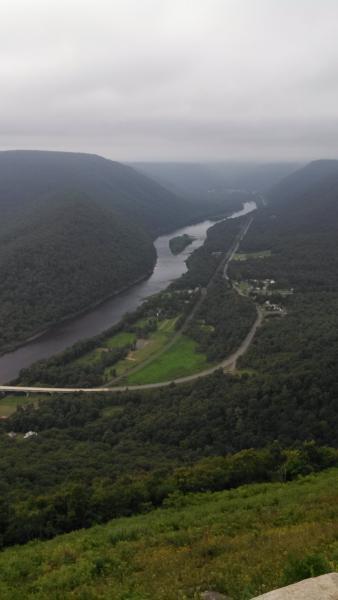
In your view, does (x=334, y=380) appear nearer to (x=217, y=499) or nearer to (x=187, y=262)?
(x=217, y=499)

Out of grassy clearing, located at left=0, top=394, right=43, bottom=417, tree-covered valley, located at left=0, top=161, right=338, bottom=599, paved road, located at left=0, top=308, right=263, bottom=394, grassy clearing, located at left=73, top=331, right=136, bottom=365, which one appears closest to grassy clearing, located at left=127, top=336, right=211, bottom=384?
paved road, located at left=0, top=308, right=263, bottom=394

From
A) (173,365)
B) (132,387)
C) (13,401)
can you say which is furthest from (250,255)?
(13,401)

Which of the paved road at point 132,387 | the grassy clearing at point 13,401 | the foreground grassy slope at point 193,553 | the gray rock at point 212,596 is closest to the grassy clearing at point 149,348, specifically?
the paved road at point 132,387

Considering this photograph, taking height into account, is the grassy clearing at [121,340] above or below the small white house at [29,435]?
above

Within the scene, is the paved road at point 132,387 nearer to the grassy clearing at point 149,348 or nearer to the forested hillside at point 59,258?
the grassy clearing at point 149,348

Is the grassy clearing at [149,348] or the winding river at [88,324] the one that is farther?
the winding river at [88,324]
